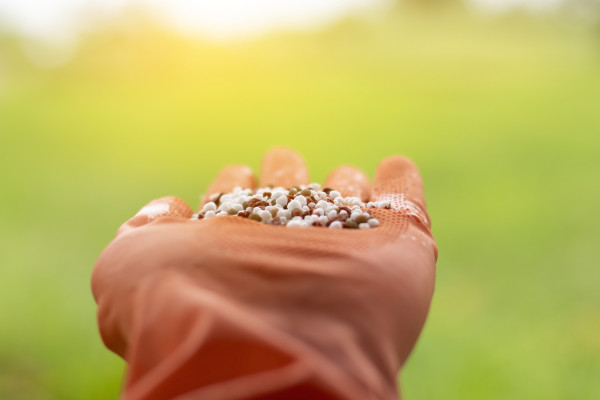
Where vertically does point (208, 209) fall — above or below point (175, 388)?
above

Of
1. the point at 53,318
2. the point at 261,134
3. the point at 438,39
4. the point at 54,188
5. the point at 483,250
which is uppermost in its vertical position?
the point at 438,39

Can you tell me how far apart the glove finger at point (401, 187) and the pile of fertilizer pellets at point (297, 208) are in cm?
4

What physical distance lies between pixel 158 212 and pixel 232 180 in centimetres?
28

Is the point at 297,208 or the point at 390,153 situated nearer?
the point at 297,208

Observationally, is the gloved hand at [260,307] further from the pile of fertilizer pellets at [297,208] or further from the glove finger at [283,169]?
the glove finger at [283,169]

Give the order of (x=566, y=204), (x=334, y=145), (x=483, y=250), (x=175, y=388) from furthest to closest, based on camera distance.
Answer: (x=334, y=145), (x=566, y=204), (x=483, y=250), (x=175, y=388)

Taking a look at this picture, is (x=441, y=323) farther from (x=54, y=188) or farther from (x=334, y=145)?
(x=54, y=188)

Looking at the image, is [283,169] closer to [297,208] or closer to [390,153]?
[297,208]

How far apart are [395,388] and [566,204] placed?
1878 millimetres

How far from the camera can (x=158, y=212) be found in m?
0.88

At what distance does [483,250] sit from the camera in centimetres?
210

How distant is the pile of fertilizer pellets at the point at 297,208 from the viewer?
812 millimetres

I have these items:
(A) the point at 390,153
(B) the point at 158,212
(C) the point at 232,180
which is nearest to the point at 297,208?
(B) the point at 158,212

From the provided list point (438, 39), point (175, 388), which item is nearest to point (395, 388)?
point (175, 388)
